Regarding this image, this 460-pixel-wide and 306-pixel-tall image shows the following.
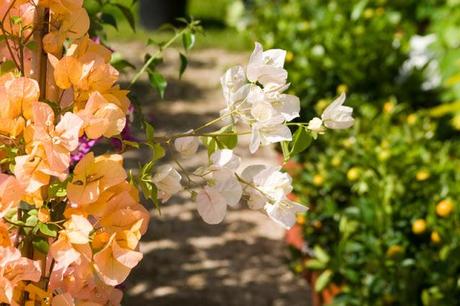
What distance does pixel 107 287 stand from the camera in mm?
1169

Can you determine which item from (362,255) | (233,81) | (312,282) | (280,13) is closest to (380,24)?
(280,13)

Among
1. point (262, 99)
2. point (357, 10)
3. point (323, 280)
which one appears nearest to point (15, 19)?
point (262, 99)

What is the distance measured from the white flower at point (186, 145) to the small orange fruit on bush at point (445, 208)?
4.75 feet

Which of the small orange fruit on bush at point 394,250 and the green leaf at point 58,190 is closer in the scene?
the green leaf at point 58,190

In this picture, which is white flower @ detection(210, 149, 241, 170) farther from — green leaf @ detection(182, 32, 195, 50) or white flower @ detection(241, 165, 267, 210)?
green leaf @ detection(182, 32, 195, 50)

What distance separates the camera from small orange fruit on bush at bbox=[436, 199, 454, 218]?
98.0 inches

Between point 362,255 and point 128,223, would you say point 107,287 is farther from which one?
point 362,255

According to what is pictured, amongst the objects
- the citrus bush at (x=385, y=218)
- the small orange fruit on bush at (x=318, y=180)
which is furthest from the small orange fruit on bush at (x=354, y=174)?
the small orange fruit on bush at (x=318, y=180)

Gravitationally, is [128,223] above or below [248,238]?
below

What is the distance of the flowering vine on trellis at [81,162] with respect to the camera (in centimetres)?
103

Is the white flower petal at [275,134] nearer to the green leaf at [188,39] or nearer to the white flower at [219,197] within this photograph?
the white flower at [219,197]

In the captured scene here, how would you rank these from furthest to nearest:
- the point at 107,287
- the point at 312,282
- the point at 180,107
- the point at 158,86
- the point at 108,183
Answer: the point at 180,107, the point at 312,282, the point at 158,86, the point at 107,287, the point at 108,183

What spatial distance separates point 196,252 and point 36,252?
9.23 feet

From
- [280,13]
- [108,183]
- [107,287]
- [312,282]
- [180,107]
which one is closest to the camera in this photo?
[108,183]
